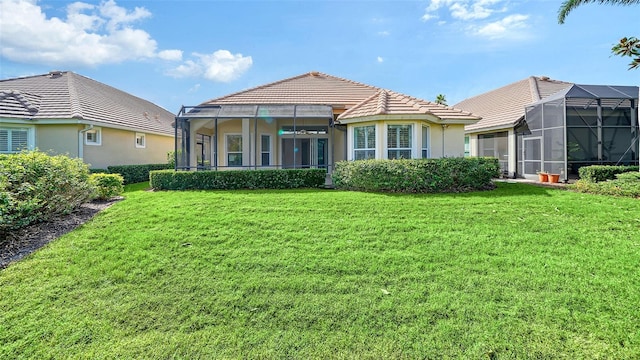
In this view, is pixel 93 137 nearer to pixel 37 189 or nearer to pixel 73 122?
pixel 73 122

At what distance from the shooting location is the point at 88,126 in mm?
14758

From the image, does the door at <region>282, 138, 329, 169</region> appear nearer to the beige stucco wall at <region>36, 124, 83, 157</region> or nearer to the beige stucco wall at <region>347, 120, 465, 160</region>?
the beige stucco wall at <region>347, 120, 465, 160</region>

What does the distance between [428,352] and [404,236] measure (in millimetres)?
2904

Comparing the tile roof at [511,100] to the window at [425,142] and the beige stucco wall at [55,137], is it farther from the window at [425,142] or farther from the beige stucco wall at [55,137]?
the beige stucco wall at [55,137]

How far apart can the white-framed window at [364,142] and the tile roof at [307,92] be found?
377 centimetres

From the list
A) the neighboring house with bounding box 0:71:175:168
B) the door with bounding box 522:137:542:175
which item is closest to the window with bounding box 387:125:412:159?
the door with bounding box 522:137:542:175

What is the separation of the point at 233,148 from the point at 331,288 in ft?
43.3

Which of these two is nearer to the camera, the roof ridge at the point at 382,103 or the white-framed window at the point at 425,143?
the roof ridge at the point at 382,103

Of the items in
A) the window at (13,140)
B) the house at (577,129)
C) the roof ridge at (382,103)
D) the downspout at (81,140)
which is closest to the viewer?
the roof ridge at (382,103)

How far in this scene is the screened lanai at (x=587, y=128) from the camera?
15227 mm

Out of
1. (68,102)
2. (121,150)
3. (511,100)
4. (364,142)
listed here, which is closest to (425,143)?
(364,142)

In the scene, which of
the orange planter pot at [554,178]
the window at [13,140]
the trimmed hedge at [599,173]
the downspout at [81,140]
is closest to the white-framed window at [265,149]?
the downspout at [81,140]

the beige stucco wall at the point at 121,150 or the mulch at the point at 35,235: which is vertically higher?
the beige stucco wall at the point at 121,150

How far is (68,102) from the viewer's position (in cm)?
1564
